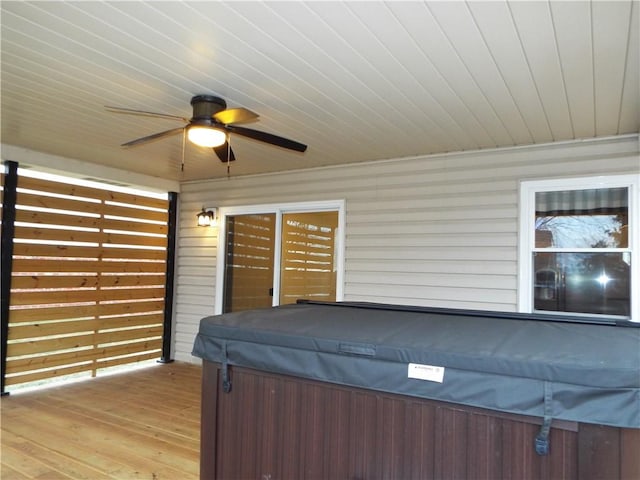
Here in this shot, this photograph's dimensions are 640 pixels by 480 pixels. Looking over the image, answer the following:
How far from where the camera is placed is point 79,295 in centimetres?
498

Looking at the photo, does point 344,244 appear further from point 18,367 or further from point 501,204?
point 18,367

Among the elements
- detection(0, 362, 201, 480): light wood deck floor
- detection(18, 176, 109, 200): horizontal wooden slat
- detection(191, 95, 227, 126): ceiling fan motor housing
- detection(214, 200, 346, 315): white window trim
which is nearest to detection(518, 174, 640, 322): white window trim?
detection(214, 200, 346, 315): white window trim

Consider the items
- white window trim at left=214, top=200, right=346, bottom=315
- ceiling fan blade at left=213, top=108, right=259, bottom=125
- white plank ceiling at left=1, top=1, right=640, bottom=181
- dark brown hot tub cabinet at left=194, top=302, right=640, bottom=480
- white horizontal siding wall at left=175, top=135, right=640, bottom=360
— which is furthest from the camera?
white window trim at left=214, top=200, right=346, bottom=315

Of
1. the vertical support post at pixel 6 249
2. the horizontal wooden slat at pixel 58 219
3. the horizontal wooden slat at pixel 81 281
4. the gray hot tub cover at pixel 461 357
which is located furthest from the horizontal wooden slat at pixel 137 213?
the gray hot tub cover at pixel 461 357

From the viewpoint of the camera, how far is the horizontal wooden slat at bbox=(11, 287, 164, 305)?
4.46m

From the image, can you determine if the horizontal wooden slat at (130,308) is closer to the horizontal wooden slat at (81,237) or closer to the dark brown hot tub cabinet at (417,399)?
the horizontal wooden slat at (81,237)

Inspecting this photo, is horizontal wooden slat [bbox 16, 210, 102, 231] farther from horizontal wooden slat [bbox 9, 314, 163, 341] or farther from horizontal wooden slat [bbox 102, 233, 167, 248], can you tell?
horizontal wooden slat [bbox 9, 314, 163, 341]

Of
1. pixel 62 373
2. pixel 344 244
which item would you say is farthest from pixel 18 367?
pixel 344 244

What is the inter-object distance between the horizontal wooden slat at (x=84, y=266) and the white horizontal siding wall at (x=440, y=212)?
74.2 inches

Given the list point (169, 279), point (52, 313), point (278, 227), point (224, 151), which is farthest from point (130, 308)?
point (224, 151)

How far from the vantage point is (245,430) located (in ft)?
6.63

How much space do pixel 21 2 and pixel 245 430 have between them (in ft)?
7.26

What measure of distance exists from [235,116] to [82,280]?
3477 millimetres

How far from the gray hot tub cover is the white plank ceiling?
1.45 meters
